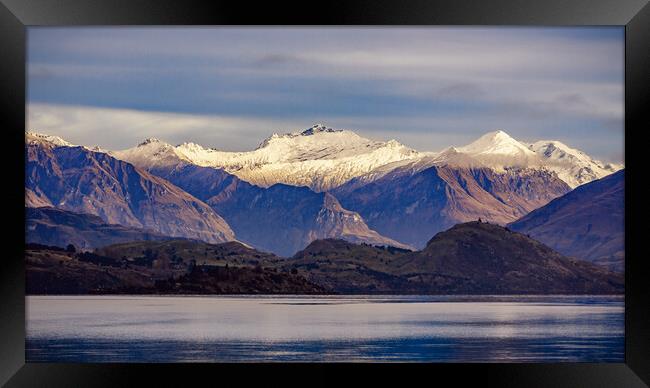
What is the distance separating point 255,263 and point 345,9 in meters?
145

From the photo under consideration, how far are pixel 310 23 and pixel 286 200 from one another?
172m

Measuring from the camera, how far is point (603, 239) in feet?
513

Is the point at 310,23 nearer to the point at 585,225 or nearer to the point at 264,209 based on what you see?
the point at 585,225

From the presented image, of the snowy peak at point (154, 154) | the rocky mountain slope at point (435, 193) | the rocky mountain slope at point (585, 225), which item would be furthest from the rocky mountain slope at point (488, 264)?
the snowy peak at point (154, 154)

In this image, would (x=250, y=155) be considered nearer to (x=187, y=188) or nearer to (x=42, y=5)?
(x=187, y=188)

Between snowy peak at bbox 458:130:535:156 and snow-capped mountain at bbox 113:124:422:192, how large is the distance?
1949 centimetres

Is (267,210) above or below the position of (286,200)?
below

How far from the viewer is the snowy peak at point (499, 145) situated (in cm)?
11949

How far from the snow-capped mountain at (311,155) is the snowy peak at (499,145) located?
19486mm

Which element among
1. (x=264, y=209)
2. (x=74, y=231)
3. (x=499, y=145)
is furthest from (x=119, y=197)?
(x=499, y=145)

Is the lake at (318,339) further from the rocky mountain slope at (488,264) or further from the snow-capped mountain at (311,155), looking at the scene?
the rocky mountain slope at (488,264)

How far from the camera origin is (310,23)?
28188 millimetres

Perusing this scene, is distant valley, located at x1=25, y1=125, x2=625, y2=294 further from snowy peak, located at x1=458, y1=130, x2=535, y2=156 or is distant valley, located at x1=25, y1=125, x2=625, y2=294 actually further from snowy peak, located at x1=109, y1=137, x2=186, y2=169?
snowy peak, located at x1=458, y1=130, x2=535, y2=156

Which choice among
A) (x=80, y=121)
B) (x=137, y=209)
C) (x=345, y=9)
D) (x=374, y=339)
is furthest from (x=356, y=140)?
(x=345, y=9)
